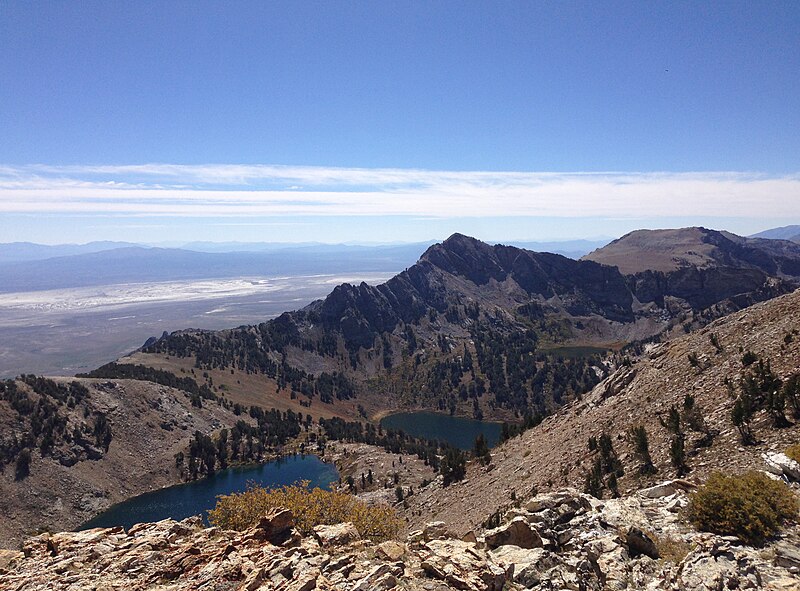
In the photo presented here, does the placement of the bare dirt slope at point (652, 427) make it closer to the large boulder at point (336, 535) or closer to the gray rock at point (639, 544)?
the gray rock at point (639, 544)

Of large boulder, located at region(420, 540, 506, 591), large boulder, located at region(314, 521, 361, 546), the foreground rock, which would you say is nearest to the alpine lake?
the foreground rock

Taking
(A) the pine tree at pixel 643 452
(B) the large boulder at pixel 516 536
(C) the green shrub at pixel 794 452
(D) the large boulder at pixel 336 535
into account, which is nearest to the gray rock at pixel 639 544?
(B) the large boulder at pixel 516 536

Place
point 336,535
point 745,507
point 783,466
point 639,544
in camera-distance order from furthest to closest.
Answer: point 783,466, point 336,535, point 639,544, point 745,507

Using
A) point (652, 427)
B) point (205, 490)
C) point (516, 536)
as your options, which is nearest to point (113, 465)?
point (205, 490)

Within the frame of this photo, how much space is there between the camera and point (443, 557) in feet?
75.9

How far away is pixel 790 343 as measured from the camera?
49.8 m

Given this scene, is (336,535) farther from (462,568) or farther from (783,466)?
(783,466)

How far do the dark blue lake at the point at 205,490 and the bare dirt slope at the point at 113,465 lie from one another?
3.81 metres

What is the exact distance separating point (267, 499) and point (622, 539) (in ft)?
94.1

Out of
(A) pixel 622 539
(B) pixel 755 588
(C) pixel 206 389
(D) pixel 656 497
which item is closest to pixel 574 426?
(D) pixel 656 497

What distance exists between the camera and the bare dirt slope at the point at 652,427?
3784 cm

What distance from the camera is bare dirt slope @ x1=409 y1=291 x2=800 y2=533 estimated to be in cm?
3784

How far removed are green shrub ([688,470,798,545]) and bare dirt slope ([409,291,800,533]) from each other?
8678 mm

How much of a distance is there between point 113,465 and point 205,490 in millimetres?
25672
